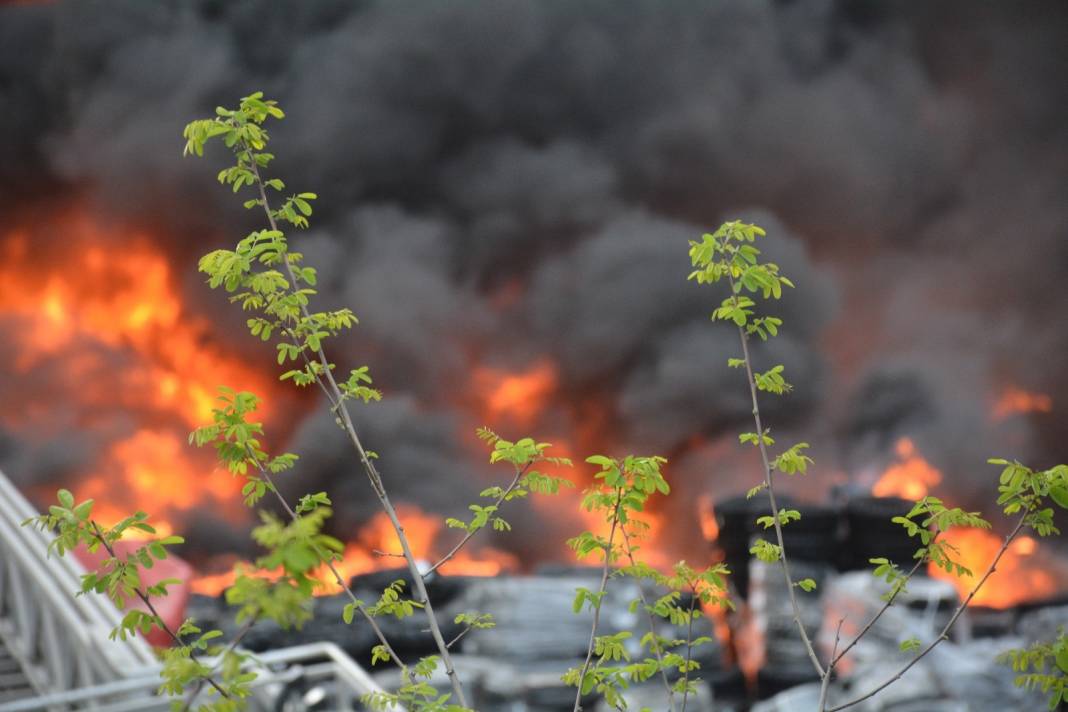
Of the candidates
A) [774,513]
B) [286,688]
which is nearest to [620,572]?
[774,513]

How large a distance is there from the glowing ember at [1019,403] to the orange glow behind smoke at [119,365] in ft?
36.3

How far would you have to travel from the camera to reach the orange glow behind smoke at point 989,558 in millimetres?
12914

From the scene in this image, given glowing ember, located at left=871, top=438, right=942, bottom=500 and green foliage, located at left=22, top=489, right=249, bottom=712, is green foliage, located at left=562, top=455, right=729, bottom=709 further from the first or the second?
glowing ember, located at left=871, top=438, right=942, bottom=500

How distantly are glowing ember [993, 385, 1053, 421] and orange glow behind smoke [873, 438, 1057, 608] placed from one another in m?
1.53

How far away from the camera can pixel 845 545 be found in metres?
10.9

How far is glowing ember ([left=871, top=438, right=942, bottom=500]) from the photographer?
1317 centimetres

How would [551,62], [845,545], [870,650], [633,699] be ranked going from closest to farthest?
[633,699] < [870,650] < [845,545] < [551,62]

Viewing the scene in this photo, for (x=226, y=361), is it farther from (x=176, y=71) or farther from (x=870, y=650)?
(x=870, y=650)

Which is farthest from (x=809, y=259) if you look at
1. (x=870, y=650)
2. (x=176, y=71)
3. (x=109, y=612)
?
(x=109, y=612)

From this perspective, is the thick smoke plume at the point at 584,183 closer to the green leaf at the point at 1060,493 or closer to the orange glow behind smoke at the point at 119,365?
the orange glow behind smoke at the point at 119,365

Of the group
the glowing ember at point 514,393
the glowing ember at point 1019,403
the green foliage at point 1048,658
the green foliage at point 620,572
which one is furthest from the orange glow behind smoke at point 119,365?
the green foliage at point 1048,658

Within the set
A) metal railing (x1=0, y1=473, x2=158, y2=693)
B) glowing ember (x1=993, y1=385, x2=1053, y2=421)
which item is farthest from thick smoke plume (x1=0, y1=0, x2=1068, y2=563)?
metal railing (x1=0, y1=473, x2=158, y2=693)

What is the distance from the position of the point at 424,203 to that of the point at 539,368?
10.7 feet

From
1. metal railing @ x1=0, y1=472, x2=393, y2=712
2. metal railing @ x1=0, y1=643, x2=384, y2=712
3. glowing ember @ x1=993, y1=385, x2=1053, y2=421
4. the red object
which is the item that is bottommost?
metal railing @ x1=0, y1=643, x2=384, y2=712
